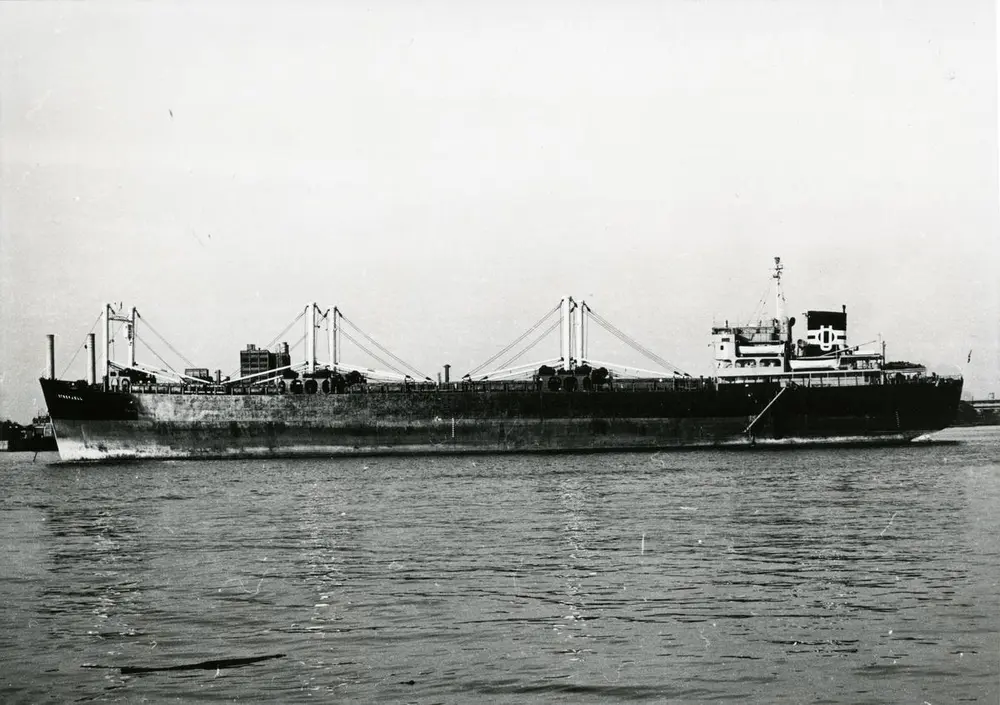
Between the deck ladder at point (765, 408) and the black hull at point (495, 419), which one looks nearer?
the deck ladder at point (765, 408)

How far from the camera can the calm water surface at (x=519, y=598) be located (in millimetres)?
9648

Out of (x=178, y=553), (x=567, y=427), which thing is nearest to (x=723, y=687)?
(x=178, y=553)

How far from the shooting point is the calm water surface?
9648mm

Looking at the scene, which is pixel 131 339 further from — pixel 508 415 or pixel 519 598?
pixel 519 598

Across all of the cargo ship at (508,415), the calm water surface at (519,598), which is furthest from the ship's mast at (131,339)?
the calm water surface at (519,598)

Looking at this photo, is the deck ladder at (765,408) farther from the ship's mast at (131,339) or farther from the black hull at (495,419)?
the ship's mast at (131,339)

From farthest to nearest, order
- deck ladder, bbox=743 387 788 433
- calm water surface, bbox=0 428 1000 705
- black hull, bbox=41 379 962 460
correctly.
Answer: black hull, bbox=41 379 962 460, deck ladder, bbox=743 387 788 433, calm water surface, bbox=0 428 1000 705

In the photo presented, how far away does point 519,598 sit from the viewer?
1312 cm

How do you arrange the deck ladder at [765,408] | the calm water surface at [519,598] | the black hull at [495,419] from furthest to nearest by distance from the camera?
the black hull at [495,419]
the deck ladder at [765,408]
the calm water surface at [519,598]

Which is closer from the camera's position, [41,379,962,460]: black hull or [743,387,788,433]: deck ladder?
[743,387,788,433]: deck ladder

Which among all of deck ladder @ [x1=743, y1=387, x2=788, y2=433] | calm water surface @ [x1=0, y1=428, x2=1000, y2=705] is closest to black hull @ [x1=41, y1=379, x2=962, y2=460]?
deck ladder @ [x1=743, y1=387, x2=788, y2=433]

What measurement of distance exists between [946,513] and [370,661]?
14956mm

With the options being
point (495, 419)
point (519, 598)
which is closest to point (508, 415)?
point (495, 419)

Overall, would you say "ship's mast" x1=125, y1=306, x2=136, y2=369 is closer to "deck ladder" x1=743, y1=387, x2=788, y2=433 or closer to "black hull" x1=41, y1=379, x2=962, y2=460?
"black hull" x1=41, y1=379, x2=962, y2=460
